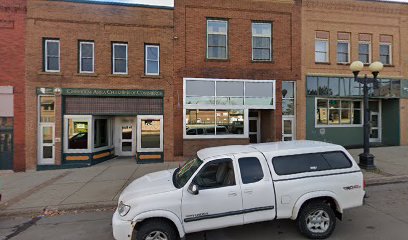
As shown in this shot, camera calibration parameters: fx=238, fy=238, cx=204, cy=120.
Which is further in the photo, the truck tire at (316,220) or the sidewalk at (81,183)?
the sidewalk at (81,183)

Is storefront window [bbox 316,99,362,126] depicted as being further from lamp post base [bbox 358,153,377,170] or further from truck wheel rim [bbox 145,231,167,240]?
truck wheel rim [bbox 145,231,167,240]

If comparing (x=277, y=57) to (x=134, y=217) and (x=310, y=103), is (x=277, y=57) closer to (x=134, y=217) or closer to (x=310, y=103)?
(x=310, y=103)

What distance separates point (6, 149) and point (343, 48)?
19.2 m

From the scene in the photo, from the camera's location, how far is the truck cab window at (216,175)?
421 cm

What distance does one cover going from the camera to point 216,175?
4.43 metres

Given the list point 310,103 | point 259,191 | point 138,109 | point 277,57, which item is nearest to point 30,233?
point 259,191

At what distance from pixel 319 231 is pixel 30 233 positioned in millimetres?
5881

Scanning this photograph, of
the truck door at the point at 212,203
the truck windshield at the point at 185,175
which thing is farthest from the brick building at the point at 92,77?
the truck door at the point at 212,203

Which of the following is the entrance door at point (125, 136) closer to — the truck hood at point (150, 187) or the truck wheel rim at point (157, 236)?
the truck hood at point (150, 187)

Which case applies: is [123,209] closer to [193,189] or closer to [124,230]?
[124,230]

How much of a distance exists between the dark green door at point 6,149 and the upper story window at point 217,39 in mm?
10512

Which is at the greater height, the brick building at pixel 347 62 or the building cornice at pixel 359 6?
the building cornice at pixel 359 6

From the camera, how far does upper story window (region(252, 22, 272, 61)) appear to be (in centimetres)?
1332

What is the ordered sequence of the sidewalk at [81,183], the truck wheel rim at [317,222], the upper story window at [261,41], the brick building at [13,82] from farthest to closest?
the upper story window at [261,41], the brick building at [13,82], the sidewalk at [81,183], the truck wheel rim at [317,222]
